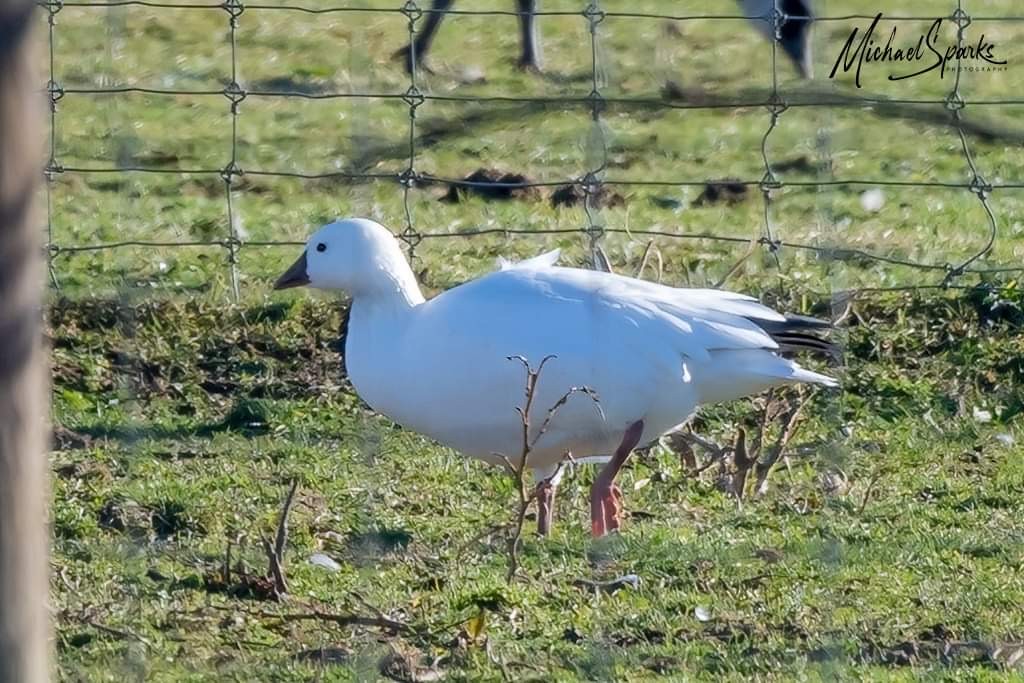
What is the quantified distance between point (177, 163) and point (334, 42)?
255 centimetres

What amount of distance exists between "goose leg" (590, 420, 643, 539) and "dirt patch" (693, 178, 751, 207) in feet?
9.97

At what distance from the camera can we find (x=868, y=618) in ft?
12.8

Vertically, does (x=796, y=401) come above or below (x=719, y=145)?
below

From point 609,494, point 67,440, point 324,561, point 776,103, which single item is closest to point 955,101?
point 776,103

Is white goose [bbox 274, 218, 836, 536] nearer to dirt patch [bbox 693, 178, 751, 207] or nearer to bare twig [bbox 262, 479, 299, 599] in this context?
bare twig [bbox 262, 479, 299, 599]

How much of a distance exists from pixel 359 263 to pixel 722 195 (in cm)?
310

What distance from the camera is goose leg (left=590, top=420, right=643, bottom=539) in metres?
4.43

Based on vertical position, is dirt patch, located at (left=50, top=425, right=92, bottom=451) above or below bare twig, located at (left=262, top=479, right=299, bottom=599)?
above

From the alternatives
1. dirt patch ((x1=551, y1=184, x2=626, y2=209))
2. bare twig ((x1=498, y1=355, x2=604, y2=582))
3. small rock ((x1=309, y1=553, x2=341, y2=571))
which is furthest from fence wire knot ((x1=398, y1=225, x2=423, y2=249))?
small rock ((x1=309, y1=553, x2=341, y2=571))

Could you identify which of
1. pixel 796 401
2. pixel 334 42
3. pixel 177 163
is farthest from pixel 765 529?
pixel 334 42

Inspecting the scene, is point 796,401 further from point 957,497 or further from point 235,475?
point 235,475

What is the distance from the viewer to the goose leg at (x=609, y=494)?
443 cm

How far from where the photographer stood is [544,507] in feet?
14.8

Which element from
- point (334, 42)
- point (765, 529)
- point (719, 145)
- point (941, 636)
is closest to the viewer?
point (941, 636)
